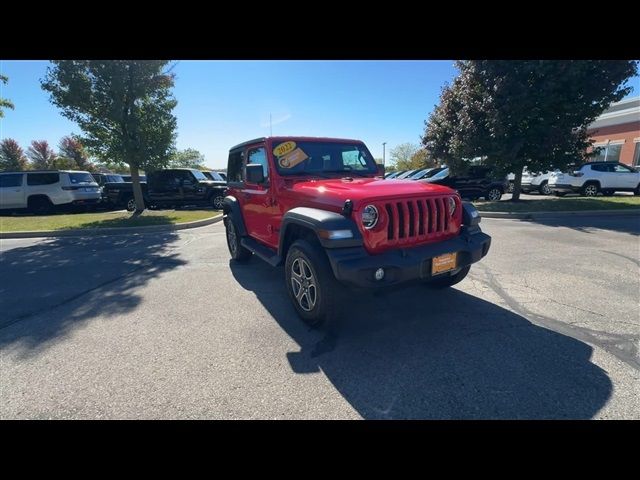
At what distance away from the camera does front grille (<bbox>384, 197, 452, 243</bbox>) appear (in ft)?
9.37

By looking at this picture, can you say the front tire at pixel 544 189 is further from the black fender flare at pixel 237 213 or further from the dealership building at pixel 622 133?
the black fender flare at pixel 237 213

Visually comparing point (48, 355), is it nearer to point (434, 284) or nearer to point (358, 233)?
point (358, 233)

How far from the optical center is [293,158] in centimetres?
408

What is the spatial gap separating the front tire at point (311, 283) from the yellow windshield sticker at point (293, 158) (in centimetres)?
136

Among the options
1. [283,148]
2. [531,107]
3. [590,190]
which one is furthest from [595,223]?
[283,148]

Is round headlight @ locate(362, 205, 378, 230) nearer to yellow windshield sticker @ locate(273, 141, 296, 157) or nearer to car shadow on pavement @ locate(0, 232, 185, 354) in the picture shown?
yellow windshield sticker @ locate(273, 141, 296, 157)

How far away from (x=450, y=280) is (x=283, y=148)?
2.81m

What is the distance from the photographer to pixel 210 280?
4.80m

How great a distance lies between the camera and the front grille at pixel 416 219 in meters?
2.86

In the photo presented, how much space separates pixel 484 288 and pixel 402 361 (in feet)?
7.19

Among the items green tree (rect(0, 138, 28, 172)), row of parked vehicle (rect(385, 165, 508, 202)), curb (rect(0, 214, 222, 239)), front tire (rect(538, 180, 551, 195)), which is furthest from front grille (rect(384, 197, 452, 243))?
green tree (rect(0, 138, 28, 172))

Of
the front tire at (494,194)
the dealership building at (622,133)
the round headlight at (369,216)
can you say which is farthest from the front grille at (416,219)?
the dealership building at (622,133)

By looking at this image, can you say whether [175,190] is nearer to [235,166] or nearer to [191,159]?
[235,166]
